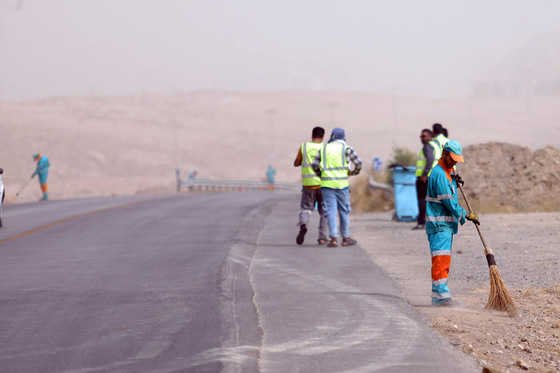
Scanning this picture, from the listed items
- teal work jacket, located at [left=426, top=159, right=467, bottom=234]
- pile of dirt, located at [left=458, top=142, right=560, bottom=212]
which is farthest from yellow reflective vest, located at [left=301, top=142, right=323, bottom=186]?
pile of dirt, located at [left=458, top=142, right=560, bottom=212]

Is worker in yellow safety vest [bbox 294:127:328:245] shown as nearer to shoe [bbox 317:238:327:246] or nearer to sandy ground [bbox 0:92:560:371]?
shoe [bbox 317:238:327:246]

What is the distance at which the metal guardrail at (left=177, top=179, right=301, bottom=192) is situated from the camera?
47688 mm

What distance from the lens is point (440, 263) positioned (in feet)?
29.0

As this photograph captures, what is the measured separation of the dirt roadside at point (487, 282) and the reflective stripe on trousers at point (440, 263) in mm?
162

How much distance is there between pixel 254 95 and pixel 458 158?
15209cm

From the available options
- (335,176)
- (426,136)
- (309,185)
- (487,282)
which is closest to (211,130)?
(426,136)

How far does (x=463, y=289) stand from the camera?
10141 millimetres

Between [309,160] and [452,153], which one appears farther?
[309,160]

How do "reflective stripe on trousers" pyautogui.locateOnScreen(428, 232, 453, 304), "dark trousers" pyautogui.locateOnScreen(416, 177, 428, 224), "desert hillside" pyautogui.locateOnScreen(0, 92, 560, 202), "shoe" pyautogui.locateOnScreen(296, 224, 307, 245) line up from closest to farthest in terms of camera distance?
1. "reflective stripe on trousers" pyautogui.locateOnScreen(428, 232, 453, 304)
2. "shoe" pyautogui.locateOnScreen(296, 224, 307, 245)
3. "dark trousers" pyautogui.locateOnScreen(416, 177, 428, 224)
4. "desert hillside" pyautogui.locateOnScreen(0, 92, 560, 202)

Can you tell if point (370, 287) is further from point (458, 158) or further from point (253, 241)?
point (253, 241)

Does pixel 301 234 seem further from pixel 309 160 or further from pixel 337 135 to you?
pixel 337 135

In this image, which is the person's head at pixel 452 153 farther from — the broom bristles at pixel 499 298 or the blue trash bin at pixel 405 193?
the blue trash bin at pixel 405 193

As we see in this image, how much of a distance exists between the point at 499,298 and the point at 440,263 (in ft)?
2.32

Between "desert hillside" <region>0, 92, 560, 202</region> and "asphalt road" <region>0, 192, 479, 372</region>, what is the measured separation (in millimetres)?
38028
